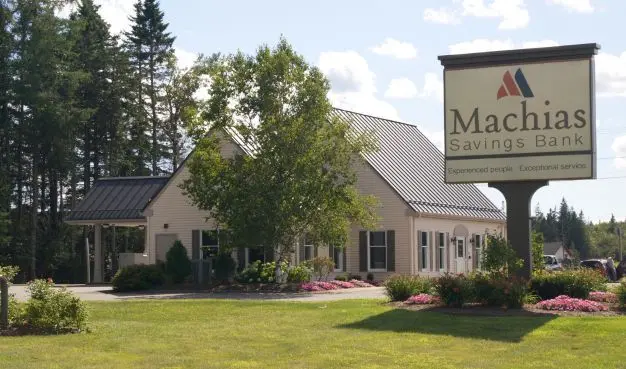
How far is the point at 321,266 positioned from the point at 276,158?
469 cm

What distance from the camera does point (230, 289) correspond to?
33.9 meters

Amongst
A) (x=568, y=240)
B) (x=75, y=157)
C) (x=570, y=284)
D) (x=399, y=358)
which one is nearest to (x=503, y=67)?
(x=570, y=284)

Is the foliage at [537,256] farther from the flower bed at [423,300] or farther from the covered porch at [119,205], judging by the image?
the covered porch at [119,205]

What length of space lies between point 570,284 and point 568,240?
110 meters

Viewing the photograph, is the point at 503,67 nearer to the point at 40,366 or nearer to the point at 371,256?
the point at 40,366

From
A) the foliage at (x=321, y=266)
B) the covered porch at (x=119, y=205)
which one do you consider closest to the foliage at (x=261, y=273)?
the foliage at (x=321, y=266)

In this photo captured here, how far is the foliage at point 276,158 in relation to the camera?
1302 inches

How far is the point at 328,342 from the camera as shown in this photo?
17562 millimetres

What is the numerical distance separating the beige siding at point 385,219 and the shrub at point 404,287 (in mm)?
14173

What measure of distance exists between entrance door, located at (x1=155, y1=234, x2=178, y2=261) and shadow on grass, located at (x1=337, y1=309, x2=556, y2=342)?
69.0ft

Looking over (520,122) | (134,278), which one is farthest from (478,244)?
(520,122)

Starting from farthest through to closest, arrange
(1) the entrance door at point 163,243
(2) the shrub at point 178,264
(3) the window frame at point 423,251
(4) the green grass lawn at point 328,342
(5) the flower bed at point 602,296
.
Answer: (1) the entrance door at point 163,243 → (3) the window frame at point 423,251 → (2) the shrub at point 178,264 → (5) the flower bed at point 602,296 → (4) the green grass lawn at point 328,342

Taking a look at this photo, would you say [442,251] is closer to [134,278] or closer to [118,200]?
[134,278]

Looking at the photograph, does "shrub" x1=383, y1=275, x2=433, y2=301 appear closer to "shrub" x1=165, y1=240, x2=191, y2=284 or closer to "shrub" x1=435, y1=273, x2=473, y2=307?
"shrub" x1=435, y1=273, x2=473, y2=307
